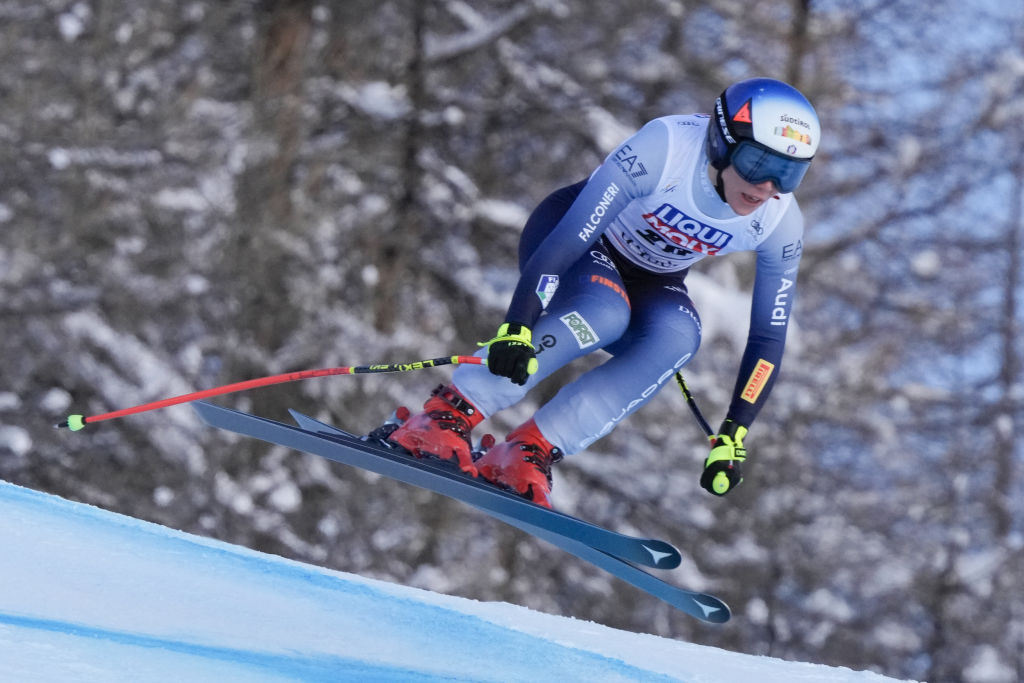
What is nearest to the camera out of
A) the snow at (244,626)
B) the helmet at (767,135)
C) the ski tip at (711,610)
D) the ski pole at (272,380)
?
the snow at (244,626)

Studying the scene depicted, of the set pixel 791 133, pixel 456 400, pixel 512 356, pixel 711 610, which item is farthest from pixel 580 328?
pixel 711 610

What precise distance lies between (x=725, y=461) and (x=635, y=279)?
0.71 m

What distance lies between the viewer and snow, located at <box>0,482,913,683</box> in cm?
272

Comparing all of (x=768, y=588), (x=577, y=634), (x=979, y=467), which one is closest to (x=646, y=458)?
(x=768, y=588)

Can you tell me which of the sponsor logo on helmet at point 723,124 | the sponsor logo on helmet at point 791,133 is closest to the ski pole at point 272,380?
the sponsor logo on helmet at point 723,124

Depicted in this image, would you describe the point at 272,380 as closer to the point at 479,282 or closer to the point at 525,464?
the point at 525,464

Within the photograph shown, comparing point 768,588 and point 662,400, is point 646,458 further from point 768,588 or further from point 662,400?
point 768,588

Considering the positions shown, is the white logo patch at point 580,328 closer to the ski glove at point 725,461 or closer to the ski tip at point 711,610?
the ski glove at point 725,461

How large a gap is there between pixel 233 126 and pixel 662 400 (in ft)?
16.3

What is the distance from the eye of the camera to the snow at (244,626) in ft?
8.91

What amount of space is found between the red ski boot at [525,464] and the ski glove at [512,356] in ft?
1.26

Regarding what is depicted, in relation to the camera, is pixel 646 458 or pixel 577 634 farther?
pixel 646 458

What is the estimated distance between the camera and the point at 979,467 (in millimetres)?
10625

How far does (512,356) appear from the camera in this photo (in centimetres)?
326
